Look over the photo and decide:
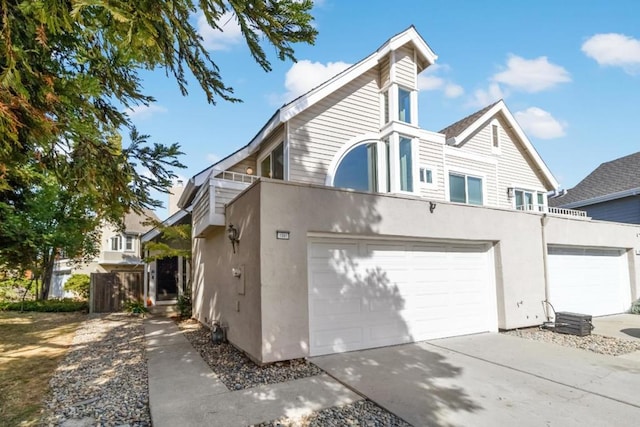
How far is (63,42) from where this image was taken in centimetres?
466

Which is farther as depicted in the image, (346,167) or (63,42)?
(346,167)

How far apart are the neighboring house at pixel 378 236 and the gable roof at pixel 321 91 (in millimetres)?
46

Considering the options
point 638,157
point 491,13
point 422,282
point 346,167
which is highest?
point 491,13

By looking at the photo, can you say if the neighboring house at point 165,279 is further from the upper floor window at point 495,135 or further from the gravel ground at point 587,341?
the upper floor window at point 495,135

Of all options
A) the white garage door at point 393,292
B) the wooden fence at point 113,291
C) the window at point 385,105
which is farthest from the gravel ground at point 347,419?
the wooden fence at point 113,291

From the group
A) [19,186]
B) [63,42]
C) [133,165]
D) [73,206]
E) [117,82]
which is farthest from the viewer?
[73,206]

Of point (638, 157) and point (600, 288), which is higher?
point (638, 157)

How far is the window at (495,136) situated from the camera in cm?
1466

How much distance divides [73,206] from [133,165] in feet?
34.9

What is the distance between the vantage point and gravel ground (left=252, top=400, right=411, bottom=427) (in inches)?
165

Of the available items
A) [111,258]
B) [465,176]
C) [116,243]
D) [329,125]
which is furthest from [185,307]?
[116,243]

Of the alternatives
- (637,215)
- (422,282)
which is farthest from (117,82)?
(637,215)

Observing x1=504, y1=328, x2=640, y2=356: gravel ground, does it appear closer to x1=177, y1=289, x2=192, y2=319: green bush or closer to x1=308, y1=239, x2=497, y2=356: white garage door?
x1=308, y1=239, x2=497, y2=356: white garage door

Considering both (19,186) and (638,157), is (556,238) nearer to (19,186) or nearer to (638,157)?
(638,157)
